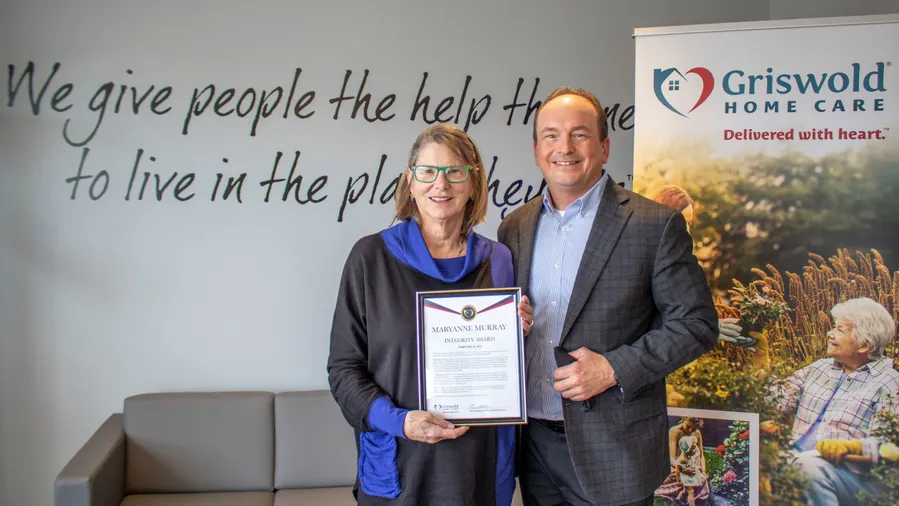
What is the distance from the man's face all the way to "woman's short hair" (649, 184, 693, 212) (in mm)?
980

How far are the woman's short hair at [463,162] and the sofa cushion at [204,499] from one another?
1783 mm

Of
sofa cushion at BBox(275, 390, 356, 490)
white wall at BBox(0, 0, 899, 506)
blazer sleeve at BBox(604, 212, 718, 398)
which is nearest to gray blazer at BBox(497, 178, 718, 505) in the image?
blazer sleeve at BBox(604, 212, 718, 398)

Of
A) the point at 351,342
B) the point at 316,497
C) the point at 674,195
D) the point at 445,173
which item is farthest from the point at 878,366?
the point at 316,497

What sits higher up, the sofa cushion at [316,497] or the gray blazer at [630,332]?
the gray blazer at [630,332]

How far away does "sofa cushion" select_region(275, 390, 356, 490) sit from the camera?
332cm

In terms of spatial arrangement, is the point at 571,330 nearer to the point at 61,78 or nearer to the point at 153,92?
the point at 153,92

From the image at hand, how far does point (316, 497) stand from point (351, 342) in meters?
1.61

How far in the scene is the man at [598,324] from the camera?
1.91 metres

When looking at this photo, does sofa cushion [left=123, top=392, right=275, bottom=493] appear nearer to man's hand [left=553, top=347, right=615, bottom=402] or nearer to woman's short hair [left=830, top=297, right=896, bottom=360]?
man's hand [left=553, top=347, right=615, bottom=402]

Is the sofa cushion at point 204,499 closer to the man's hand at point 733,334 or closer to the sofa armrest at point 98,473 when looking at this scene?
the sofa armrest at point 98,473

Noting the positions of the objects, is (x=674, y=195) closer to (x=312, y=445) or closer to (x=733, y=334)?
(x=733, y=334)

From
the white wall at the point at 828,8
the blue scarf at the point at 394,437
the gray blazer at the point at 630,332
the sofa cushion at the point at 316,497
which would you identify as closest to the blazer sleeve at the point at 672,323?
the gray blazer at the point at 630,332

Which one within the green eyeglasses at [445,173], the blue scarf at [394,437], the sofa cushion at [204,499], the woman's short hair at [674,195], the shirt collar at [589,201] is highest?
the woman's short hair at [674,195]

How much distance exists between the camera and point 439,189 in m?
1.94
